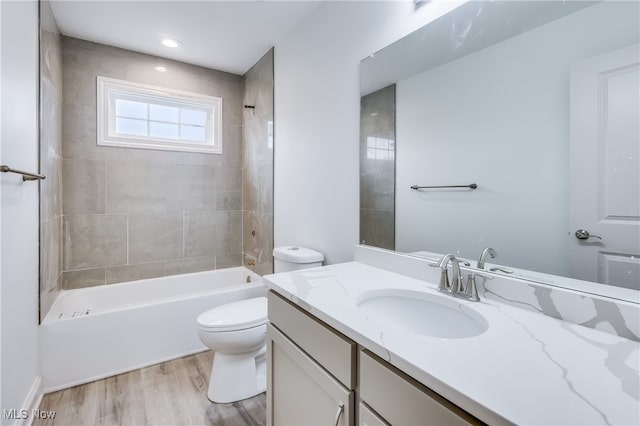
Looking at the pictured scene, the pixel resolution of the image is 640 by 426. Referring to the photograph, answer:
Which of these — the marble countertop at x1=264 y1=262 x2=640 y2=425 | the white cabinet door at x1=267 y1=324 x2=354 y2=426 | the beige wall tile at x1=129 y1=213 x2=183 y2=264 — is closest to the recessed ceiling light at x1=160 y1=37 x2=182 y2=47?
the beige wall tile at x1=129 y1=213 x2=183 y2=264

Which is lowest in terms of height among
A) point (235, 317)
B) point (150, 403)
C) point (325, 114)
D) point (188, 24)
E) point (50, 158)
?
point (150, 403)

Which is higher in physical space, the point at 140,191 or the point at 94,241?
the point at 140,191

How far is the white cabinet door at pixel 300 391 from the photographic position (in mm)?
845

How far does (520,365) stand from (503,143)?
0.76 metres

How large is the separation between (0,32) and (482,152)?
6.71ft

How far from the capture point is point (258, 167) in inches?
114

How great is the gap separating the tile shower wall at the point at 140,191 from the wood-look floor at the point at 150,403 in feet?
3.48

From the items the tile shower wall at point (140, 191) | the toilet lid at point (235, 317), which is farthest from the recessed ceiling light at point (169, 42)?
the toilet lid at point (235, 317)

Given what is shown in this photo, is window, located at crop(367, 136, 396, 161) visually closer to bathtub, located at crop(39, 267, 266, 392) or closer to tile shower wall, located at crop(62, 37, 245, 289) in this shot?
bathtub, located at crop(39, 267, 266, 392)

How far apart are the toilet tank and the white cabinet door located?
675 millimetres

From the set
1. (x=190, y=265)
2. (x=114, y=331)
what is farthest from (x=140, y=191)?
(x=114, y=331)

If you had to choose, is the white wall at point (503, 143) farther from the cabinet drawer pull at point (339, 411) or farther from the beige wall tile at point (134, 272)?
the beige wall tile at point (134, 272)

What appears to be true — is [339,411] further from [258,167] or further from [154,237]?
[154,237]

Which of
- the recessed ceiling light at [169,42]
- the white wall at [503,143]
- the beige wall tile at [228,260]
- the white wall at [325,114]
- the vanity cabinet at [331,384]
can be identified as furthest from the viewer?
the beige wall tile at [228,260]
